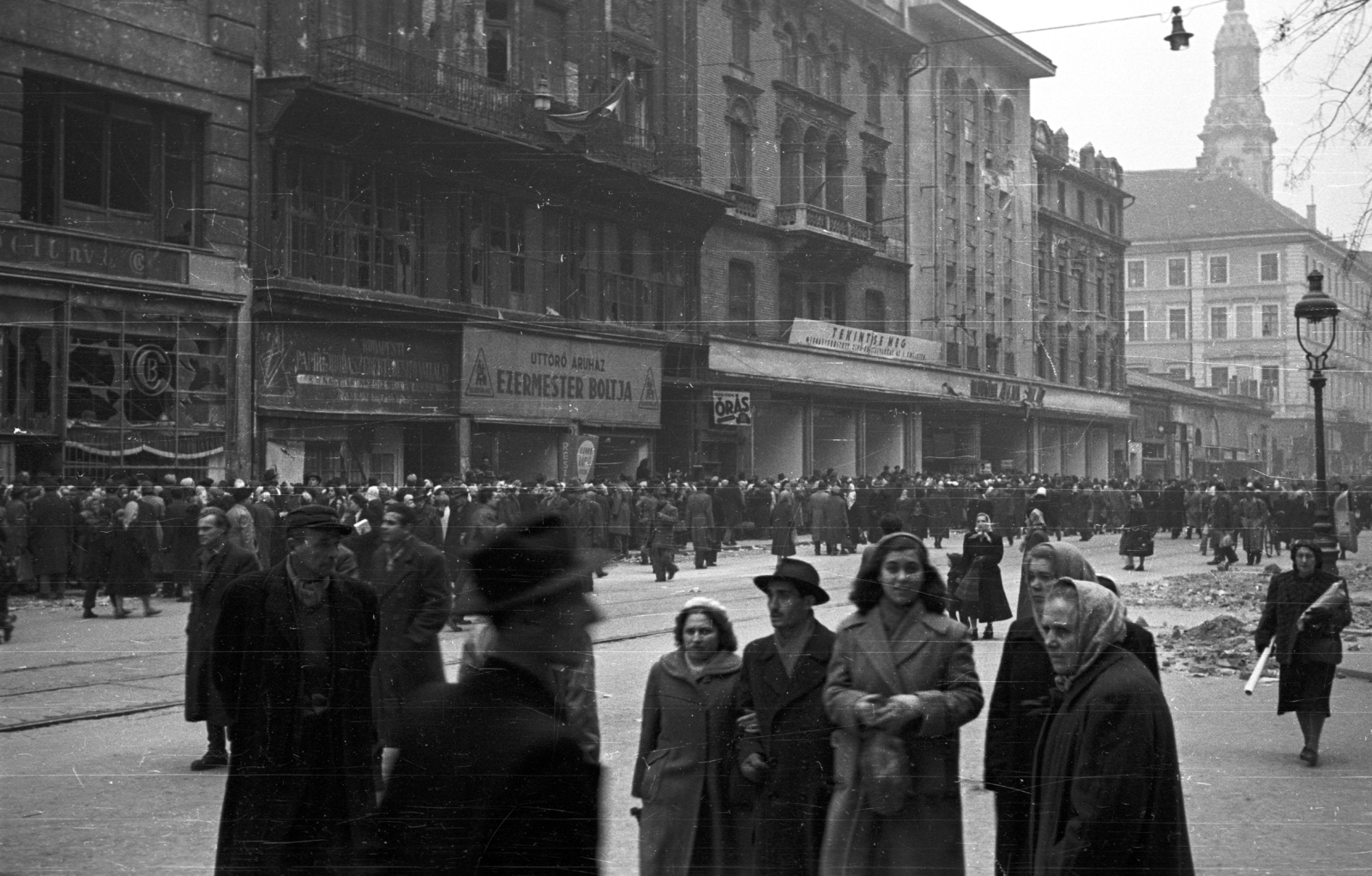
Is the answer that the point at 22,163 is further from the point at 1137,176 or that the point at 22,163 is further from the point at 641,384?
the point at 1137,176

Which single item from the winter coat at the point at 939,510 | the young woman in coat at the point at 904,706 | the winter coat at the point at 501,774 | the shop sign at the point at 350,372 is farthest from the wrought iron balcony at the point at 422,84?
the winter coat at the point at 501,774

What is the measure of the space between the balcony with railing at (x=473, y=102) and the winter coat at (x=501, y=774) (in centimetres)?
272

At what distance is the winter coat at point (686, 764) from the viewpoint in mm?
3303

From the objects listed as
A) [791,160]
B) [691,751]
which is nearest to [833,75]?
[791,160]

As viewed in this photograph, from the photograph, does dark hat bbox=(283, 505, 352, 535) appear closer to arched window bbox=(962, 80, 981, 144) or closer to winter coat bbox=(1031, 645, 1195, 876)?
winter coat bbox=(1031, 645, 1195, 876)

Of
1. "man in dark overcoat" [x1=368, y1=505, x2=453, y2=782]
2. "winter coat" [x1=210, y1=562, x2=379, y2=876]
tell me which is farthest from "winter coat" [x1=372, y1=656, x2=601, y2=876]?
"man in dark overcoat" [x1=368, y1=505, x2=453, y2=782]

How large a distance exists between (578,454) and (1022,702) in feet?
6.52

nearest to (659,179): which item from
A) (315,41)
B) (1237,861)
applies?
(315,41)

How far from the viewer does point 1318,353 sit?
4176 millimetres

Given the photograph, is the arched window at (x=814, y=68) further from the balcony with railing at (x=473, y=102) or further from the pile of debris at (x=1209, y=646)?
the pile of debris at (x=1209, y=646)

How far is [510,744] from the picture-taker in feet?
7.61

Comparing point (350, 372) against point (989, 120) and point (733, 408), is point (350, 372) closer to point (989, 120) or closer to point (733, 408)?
point (733, 408)

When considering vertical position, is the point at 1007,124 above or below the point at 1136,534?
above

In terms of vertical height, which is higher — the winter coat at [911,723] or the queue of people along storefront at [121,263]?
the queue of people along storefront at [121,263]
